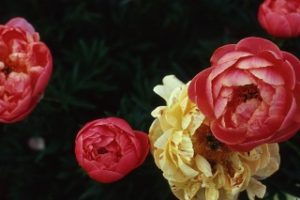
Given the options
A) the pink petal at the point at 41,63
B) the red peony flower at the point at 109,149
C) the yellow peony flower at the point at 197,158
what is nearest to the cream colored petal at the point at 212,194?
the yellow peony flower at the point at 197,158

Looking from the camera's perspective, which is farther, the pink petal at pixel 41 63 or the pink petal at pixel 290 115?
the pink petal at pixel 41 63

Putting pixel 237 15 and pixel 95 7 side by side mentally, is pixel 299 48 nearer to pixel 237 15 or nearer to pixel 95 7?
pixel 237 15

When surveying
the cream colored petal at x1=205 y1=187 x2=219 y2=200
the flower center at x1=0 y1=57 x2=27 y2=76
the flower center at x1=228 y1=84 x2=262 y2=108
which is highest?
the flower center at x1=228 y1=84 x2=262 y2=108

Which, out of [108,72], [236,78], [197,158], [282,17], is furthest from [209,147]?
[108,72]

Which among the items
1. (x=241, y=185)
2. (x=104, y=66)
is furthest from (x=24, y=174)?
(x=241, y=185)

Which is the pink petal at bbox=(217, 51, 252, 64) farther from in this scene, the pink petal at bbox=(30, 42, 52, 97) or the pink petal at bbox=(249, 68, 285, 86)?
the pink petal at bbox=(30, 42, 52, 97)

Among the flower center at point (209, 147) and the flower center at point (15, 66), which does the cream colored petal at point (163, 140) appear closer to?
the flower center at point (209, 147)

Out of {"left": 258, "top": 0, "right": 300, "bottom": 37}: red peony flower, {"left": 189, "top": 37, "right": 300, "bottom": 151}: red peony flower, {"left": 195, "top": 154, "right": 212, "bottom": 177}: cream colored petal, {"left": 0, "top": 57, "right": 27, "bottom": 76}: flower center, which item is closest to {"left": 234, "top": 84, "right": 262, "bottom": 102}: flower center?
{"left": 189, "top": 37, "right": 300, "bottom": 151}: red peony flower
